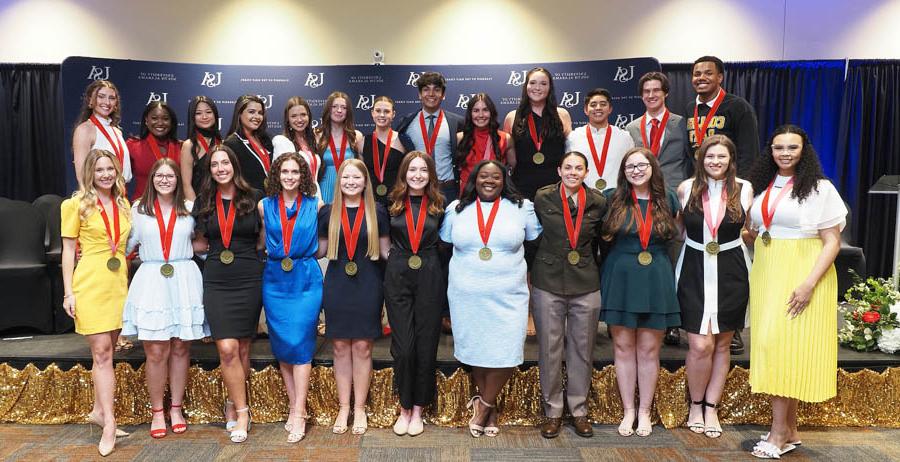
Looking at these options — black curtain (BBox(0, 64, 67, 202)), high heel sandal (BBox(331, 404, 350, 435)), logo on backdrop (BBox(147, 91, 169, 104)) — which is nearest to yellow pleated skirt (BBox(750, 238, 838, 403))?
high heel sandal (BBox(331, 404, 350, 435))

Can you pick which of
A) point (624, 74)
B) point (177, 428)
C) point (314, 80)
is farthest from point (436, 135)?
point (624, 74)

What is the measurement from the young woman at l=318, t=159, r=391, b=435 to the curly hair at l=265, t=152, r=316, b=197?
17 centimetres

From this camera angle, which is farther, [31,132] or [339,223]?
[31,132]

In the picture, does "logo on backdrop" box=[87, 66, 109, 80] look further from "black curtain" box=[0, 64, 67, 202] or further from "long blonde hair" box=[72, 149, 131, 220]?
"long blonde hair" box=[72, 149, 131, 220]

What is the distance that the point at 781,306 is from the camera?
10.2 feet

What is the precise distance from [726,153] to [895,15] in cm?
545

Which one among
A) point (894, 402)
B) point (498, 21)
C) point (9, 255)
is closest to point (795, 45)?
point (498, 21)

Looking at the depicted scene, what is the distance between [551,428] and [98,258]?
2.71m

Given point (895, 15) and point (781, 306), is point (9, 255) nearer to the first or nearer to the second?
point (781, 306)

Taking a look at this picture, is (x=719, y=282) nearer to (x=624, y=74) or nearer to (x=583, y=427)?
(x=583, y=427)

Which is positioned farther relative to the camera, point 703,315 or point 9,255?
point 9,255

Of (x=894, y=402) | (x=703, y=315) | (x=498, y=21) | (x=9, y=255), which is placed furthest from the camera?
(x=498, y=21)

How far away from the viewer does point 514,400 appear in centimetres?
379

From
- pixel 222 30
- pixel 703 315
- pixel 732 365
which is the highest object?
pixel 222 30
